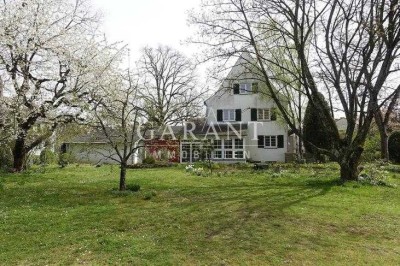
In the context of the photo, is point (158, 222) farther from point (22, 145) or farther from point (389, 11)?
point (22, 145)

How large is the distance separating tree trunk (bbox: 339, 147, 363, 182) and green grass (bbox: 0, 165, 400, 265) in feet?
7.43

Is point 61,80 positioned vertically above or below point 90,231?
above

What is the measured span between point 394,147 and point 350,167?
16158mm

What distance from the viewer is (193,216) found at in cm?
881

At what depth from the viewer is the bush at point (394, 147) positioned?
29016mm

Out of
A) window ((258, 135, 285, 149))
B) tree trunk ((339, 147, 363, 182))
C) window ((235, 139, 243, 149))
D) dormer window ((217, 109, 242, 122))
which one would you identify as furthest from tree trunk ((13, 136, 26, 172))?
window ((258, 135, 285, 149))

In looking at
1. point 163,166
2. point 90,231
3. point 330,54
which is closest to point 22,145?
point 163,166

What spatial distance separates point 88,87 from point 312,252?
12.4m

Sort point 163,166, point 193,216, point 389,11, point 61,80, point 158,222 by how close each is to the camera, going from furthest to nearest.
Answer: point 163,166
point 61,80
point 389,11
point 193,216
point 158,222

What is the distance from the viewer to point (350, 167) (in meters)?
15.8

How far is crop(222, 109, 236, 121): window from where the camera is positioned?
34.0m

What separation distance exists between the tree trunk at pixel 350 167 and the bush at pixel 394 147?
51.5ft

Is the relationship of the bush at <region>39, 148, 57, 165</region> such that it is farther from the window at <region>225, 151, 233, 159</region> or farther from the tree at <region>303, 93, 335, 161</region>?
the tree at <region>303, 93, 335, 161</region>

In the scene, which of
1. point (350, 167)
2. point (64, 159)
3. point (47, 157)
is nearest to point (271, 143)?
point (64, 159)
